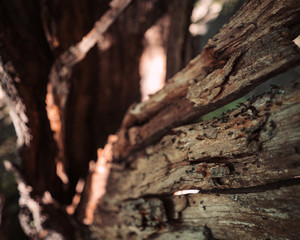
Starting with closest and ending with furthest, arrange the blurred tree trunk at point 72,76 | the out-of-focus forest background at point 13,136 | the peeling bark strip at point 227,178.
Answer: the peeling bark strip at point 227,178 → the blurred tree trunk at point 72,76 → the out-of-focus forest background at point 13,136

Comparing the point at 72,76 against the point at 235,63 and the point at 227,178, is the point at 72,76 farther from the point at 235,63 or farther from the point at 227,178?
the point at 227,178

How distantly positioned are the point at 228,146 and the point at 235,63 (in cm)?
46

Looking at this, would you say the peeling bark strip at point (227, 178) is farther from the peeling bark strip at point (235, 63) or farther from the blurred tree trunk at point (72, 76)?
the blurred tree trunk at point (72, 76)

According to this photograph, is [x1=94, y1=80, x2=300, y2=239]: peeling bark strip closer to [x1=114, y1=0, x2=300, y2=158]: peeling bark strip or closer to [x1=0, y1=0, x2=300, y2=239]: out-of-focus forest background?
[x1=114, y1=0, x2=300, y2=158]: peeling bark strip

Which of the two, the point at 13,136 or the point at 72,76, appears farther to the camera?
the point at 13,136

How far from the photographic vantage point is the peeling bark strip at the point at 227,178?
889 millimetres

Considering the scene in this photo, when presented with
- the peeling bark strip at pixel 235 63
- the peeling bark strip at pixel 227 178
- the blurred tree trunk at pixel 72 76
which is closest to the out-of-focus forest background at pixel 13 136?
the blurred tree trunk at pixel 72 76

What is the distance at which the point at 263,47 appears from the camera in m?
0.96

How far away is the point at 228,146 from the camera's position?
3.43 feet

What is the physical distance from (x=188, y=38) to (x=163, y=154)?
161cm

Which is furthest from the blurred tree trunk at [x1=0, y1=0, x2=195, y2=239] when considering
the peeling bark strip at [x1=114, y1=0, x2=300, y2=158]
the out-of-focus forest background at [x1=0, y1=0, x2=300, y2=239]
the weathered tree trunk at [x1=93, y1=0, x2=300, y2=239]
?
the peeling bark strip at [x1=114, y1=0, x2=300, y2=158]

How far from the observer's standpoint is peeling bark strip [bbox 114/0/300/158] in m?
0.92

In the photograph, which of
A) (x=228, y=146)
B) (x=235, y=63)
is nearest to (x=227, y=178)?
(x=228, y=146)

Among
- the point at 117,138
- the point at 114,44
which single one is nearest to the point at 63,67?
the point at 117,138
